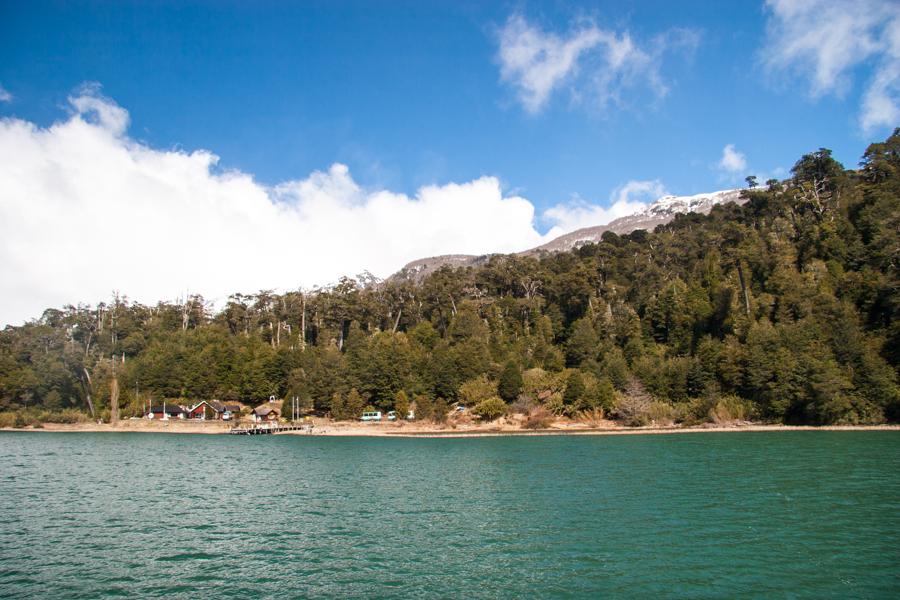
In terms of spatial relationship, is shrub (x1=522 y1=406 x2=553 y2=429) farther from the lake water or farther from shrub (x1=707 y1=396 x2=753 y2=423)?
the lake water

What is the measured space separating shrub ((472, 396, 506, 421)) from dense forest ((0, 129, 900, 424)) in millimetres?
263

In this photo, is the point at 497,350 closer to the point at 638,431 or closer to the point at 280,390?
the point at 638,431

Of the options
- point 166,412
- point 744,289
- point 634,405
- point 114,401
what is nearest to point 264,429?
point 166,412

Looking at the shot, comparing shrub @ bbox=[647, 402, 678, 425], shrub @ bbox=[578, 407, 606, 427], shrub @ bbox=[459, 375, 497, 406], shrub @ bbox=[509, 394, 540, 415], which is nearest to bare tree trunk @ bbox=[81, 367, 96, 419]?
shrub @ bbox=[459, 375, 497, 406]

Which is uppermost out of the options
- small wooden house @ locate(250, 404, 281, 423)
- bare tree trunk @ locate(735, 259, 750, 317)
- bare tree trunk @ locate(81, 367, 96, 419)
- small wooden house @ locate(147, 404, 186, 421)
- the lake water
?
bare tree trunk @ locate(735, 259, 750, 317)

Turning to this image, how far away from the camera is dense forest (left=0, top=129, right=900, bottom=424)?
7906 centimetres

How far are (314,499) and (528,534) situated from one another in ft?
46.6

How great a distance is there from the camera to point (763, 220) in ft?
341

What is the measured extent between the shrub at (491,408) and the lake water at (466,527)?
3826cm

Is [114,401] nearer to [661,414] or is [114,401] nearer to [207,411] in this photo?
[207,411]

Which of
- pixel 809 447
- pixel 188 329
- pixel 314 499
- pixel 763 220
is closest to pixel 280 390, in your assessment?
pixel 188 329

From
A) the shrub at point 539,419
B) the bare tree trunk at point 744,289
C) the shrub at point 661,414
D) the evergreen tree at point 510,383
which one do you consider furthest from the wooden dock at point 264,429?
the bare tree trunk at point 744,289

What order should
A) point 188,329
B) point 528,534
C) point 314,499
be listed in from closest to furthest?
point 528,534
point 314,499
point 188,329

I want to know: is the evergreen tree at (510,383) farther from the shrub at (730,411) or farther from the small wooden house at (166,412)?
the small wooden house at (166,412)
